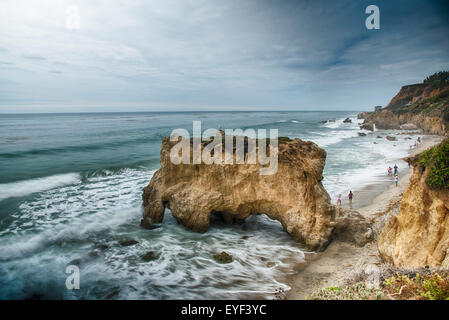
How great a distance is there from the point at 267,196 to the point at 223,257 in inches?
139

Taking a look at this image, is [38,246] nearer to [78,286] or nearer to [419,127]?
[78,286]

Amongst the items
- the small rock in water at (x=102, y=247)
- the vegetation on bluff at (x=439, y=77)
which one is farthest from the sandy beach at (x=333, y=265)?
Answer: the vegetation on bluff at (x=439, y=77)

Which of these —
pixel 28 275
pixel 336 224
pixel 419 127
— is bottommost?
pixel 28 275

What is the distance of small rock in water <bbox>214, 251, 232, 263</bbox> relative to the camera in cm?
1050

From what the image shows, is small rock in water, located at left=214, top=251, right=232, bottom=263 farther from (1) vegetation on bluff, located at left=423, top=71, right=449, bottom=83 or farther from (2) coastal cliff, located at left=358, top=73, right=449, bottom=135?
(1) vegetation on bluff, located at left=423, top=71, right=449, bottom=83

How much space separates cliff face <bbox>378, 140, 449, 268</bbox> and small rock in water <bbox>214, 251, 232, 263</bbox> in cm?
587

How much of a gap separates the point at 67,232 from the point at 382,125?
278 ft

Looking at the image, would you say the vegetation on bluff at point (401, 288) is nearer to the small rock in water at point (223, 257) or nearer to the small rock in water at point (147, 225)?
the small rock in water at point (223, 257)

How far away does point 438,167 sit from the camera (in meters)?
6.78

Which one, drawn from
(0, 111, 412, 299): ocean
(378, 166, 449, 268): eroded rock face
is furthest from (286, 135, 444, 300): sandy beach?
(378, 166, 449, 268): eroded rock face

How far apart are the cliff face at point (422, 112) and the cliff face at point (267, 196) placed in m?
48.2

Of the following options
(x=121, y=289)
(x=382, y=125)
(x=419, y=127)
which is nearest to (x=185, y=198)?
(x=121, y=289)

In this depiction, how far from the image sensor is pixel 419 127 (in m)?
62.8

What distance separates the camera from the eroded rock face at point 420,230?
6498mm
